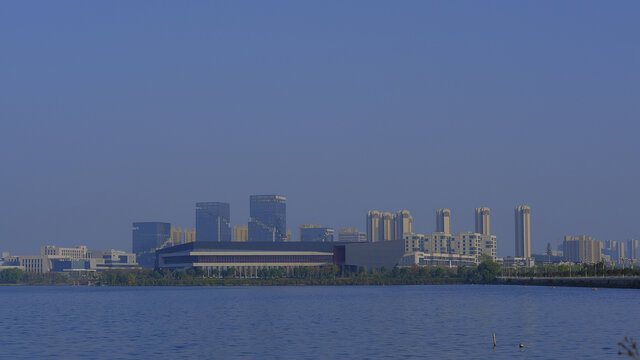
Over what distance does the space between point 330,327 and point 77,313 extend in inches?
1683

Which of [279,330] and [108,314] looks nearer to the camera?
[279,330]

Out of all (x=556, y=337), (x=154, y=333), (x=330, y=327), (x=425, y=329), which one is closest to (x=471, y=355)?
(x=556, y=337)

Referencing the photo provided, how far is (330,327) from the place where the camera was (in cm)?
7950

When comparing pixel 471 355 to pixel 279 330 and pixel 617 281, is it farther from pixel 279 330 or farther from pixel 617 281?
pixel 617 281

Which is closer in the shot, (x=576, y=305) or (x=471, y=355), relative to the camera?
(x=471, y=355)

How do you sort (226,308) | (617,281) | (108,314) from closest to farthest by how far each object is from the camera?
(108,314), (226,308), (617,281)

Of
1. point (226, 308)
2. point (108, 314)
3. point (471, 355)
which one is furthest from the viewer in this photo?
point (226, 308)

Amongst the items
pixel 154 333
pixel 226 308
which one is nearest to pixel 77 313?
pixel 226 308

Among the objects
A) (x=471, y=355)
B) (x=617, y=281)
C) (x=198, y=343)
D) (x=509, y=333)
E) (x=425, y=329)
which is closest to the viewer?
(x=471, y=355)

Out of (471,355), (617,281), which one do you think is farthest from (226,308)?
(617,281)

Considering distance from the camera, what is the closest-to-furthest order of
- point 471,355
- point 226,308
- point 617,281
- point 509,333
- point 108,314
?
point 471,355, point 509,333, point 108,314, point 226,308, point 617,281

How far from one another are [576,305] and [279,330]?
46.1m

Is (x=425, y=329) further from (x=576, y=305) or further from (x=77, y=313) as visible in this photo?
(x=77, y=313)

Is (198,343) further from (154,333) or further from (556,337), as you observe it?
(556,337)
